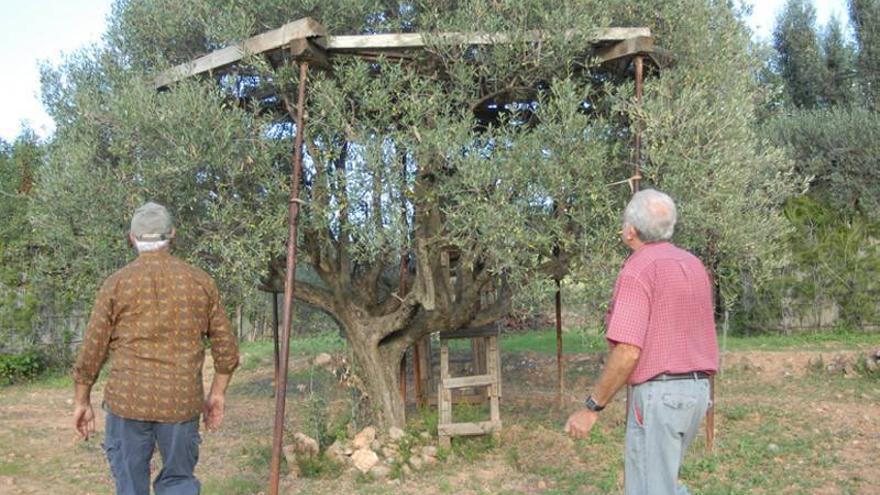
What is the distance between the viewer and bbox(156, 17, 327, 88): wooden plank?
17.6ft

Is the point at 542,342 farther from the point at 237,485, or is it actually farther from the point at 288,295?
the point at 288,295

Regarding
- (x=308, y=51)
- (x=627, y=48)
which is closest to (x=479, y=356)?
(x=627, y=48)

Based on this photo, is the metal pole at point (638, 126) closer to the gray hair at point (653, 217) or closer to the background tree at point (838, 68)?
the gray hair at point (653, 217)

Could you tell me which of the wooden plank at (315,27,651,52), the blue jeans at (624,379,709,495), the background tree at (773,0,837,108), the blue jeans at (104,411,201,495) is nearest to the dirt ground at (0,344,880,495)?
the blue jeans at (104,411,201,495)

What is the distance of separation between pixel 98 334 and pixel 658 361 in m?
2.70

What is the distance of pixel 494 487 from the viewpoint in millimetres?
5887

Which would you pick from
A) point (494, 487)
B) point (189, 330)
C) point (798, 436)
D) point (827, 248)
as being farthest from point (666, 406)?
point (827, 248)

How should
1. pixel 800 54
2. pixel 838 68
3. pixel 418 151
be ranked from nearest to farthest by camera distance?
pixel 418 151 → pixel 838 68 → pixel 800 54

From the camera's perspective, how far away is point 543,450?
6.80 m

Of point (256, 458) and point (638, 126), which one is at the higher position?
point (638, 126)

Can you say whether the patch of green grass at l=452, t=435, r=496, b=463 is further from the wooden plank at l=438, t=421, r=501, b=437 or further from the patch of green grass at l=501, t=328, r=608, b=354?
the patch of green grass at l=501, t=328, r=608, b=354

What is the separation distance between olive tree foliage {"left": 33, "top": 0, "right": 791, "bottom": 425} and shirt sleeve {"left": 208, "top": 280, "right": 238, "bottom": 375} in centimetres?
149

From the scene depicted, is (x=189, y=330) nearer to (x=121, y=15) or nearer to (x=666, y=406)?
(x=666, y=406)

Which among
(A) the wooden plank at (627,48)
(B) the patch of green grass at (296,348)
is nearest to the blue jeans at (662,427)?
(A) the wooden plank at (627,48)
